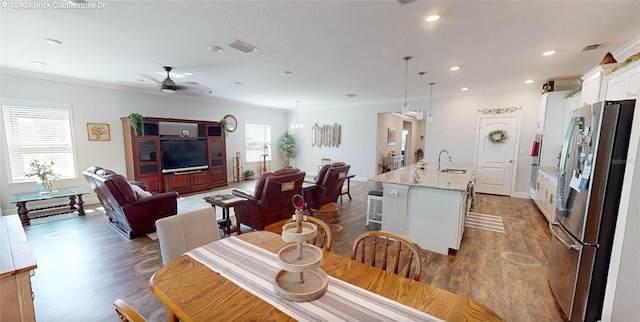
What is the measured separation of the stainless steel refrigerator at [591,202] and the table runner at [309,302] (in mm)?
1665

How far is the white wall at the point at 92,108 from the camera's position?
4.30 meters

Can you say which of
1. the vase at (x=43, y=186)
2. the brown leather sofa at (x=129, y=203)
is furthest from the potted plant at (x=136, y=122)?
the brown leather sofa at (x=129, y=203)

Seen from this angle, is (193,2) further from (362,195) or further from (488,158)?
(488,158)

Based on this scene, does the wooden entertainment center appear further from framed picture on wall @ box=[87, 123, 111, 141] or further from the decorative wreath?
the decorative wreath

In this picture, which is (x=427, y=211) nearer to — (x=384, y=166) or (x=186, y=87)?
(x=384, y=166)

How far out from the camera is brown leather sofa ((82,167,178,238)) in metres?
3.17

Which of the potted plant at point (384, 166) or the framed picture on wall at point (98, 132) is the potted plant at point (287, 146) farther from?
the framed picture on wall at point (98, 132)

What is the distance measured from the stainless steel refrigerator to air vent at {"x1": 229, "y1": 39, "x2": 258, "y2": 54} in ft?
11.1

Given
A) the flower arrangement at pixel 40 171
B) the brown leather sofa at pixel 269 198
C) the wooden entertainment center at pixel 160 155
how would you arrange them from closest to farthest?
the brown leather sofa at pixel 269 198
the flower arrangement at pixel 40 171
the wooden entertainment center at pixel 160 155

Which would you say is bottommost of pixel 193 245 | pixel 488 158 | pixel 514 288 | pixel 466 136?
pixel 514 288

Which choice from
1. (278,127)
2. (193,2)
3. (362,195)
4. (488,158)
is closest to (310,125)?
(278,127)

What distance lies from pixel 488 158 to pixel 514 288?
4567 millimetres

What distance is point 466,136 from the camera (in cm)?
624

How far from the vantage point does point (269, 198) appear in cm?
336
